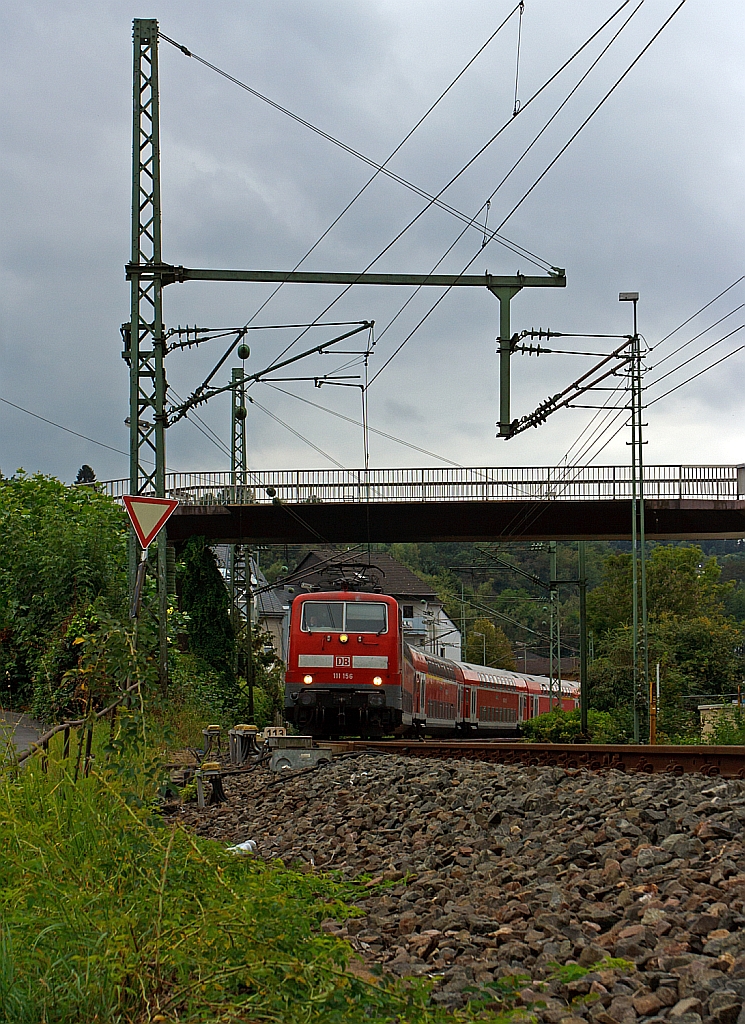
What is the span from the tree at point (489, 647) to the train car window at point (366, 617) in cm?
7815

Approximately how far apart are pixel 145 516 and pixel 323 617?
37.5 feet

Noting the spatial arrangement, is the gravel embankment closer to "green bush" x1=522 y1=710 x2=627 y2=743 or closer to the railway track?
the railway track

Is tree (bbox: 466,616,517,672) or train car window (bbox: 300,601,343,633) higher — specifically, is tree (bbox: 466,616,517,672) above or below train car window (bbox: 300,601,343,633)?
below

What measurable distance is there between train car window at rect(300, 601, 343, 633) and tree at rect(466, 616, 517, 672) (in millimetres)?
78271

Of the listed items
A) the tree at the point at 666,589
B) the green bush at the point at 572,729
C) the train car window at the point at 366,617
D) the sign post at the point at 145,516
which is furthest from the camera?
the tree at the point at 666,589

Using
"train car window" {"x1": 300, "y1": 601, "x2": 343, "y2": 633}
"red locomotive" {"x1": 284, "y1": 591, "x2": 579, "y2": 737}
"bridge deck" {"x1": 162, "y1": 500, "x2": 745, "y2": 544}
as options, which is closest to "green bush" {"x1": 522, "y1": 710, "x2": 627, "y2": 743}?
"bridge deck" {"x1": 162, "y1": 500, "x2": 745, "y2": 544}

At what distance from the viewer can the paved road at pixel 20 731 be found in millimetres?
8148

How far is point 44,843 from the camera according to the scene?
603 centimetres

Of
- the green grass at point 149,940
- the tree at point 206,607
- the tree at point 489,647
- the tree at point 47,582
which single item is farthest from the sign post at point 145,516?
the tree at point 489,647

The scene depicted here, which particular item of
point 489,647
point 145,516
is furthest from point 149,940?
point 489,647

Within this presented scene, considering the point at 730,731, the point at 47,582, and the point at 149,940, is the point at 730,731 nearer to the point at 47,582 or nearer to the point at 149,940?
the point at 47,582

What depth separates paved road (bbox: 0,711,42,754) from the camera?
8.15 metres

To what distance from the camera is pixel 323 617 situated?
2284cm

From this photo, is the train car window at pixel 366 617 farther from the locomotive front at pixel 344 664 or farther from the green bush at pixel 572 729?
the green bush at pixel 572 729
